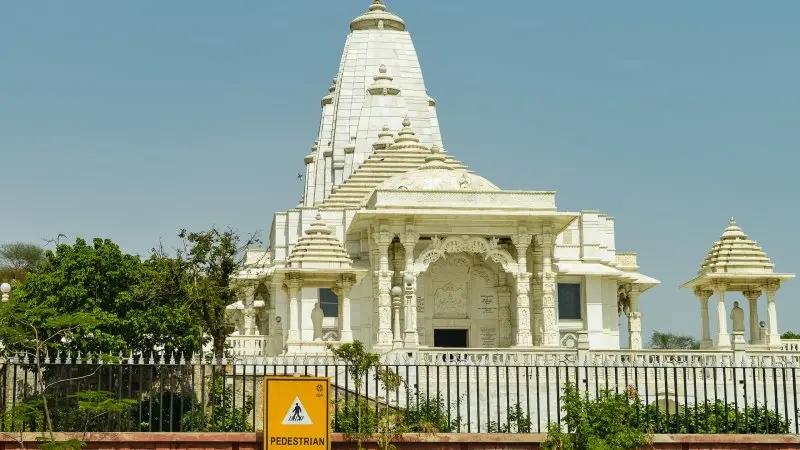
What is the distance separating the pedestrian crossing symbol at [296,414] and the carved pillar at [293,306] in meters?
20.6

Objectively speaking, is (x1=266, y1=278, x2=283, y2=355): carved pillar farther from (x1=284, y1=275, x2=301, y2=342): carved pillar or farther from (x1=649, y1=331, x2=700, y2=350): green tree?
(x1=649, y1=331, x2=700, y2=350): green tree

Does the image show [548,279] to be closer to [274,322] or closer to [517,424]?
[274,322]

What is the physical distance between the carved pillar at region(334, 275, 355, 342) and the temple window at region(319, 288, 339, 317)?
4361mm

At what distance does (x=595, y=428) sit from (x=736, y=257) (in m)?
23.9

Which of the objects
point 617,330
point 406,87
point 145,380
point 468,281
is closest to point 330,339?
point 468,281

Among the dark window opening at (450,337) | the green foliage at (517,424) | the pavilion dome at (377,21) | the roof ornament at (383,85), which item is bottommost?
the green foliage at (517,424)

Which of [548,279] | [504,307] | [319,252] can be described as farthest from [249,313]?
[548,279]

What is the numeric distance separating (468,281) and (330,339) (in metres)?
5.41

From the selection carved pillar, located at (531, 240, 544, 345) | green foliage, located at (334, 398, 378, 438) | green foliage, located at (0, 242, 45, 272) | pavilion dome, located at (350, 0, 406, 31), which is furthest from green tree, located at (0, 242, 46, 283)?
green foliage, located at (334, 398, 378, 438)

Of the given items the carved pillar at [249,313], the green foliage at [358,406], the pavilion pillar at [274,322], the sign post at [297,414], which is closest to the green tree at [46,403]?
the sign post at [297,414]

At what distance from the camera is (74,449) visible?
20078 mm

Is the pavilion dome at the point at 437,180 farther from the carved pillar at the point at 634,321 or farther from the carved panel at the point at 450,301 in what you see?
the carved pillar at the point at 634,321

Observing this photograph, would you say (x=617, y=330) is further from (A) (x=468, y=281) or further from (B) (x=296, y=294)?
(B) (x=296, y=294)

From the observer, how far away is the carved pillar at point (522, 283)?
42406mm
